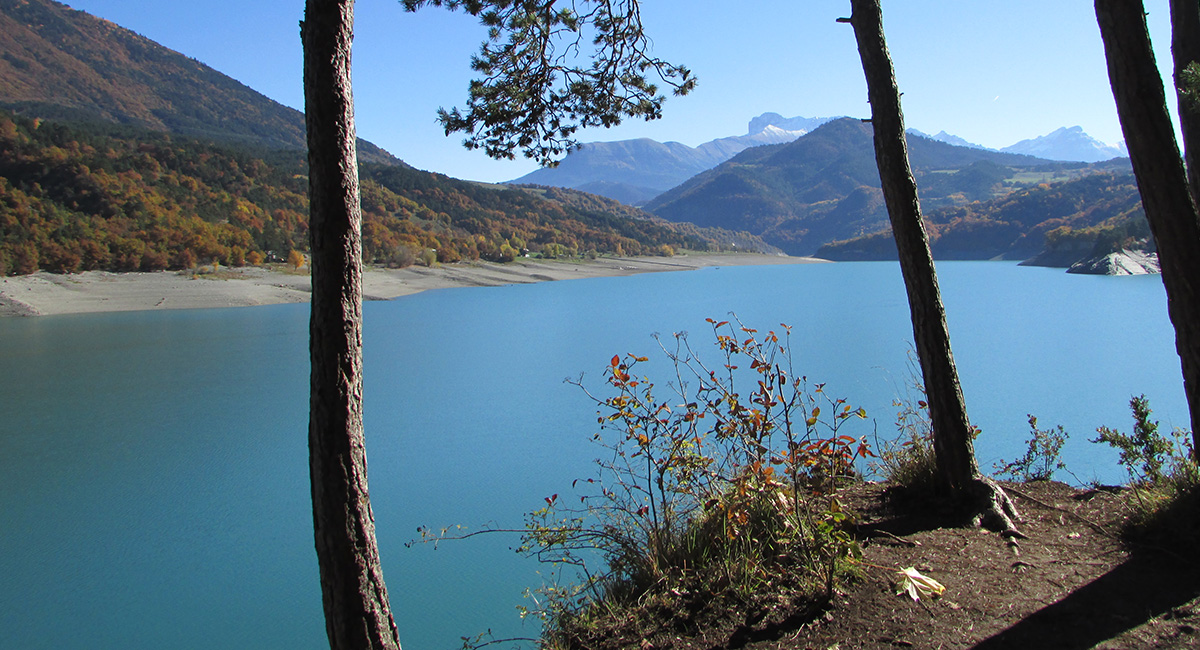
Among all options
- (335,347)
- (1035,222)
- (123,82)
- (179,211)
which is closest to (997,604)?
(335,347)

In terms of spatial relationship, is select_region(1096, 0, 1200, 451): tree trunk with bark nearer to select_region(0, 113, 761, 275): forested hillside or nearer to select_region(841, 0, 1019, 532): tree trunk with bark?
select_region(841, 0, 1019, 532): tree trunk with bark

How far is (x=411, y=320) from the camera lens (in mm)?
22672

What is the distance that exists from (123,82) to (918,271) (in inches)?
4593

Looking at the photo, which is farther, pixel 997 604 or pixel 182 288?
pixel 182 288

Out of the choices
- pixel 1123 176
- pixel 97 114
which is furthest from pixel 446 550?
pixel 97 114

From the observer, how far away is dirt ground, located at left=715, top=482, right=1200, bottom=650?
1877 mm

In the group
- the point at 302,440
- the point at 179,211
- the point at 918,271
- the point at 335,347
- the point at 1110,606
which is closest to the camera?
the point at 335,347

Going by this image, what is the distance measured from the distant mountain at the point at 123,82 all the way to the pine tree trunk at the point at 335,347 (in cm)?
8764

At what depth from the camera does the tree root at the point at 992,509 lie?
2.63 m

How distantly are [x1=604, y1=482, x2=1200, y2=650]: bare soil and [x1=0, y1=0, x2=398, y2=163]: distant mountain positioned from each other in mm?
88146

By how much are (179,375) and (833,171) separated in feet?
450

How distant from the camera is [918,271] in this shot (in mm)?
2893

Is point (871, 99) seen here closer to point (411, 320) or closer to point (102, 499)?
point (102, 499)

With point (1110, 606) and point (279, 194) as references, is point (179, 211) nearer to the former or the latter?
point (279, 194)
